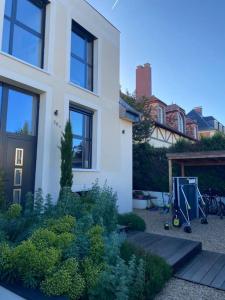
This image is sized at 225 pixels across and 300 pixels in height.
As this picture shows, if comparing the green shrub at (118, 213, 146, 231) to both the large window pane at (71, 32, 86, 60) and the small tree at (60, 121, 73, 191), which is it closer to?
the small tree at (60, 121, 73, 191)

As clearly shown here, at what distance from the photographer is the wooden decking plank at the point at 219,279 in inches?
143

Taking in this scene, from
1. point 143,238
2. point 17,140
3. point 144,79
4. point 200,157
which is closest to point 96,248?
point 143,238

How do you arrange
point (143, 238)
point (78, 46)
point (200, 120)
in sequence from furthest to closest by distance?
point (200, 120), point (78, 46), point (143, 238)

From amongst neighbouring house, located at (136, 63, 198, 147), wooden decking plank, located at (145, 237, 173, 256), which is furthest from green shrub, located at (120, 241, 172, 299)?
neighbouring house, located at (136, 63, 198, 147)

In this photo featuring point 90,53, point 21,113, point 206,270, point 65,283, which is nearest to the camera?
point 65,283

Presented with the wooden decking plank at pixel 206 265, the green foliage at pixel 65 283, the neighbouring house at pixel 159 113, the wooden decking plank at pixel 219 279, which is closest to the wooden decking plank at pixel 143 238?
the wooden decking plank at pixel 206 265

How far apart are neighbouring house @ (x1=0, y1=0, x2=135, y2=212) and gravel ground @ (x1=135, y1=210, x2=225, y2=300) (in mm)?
1783

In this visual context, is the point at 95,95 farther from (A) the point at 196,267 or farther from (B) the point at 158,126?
(B) the point at 158,126

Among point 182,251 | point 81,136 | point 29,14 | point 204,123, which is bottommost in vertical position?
point 182,251

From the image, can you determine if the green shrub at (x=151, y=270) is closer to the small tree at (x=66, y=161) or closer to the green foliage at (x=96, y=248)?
the green foliage at (x=96, y=248)

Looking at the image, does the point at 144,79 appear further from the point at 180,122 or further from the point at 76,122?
the point at 76,122

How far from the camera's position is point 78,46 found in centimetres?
847

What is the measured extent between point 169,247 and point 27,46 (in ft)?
20.2

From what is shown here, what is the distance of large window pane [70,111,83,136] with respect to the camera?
25.7 ft
